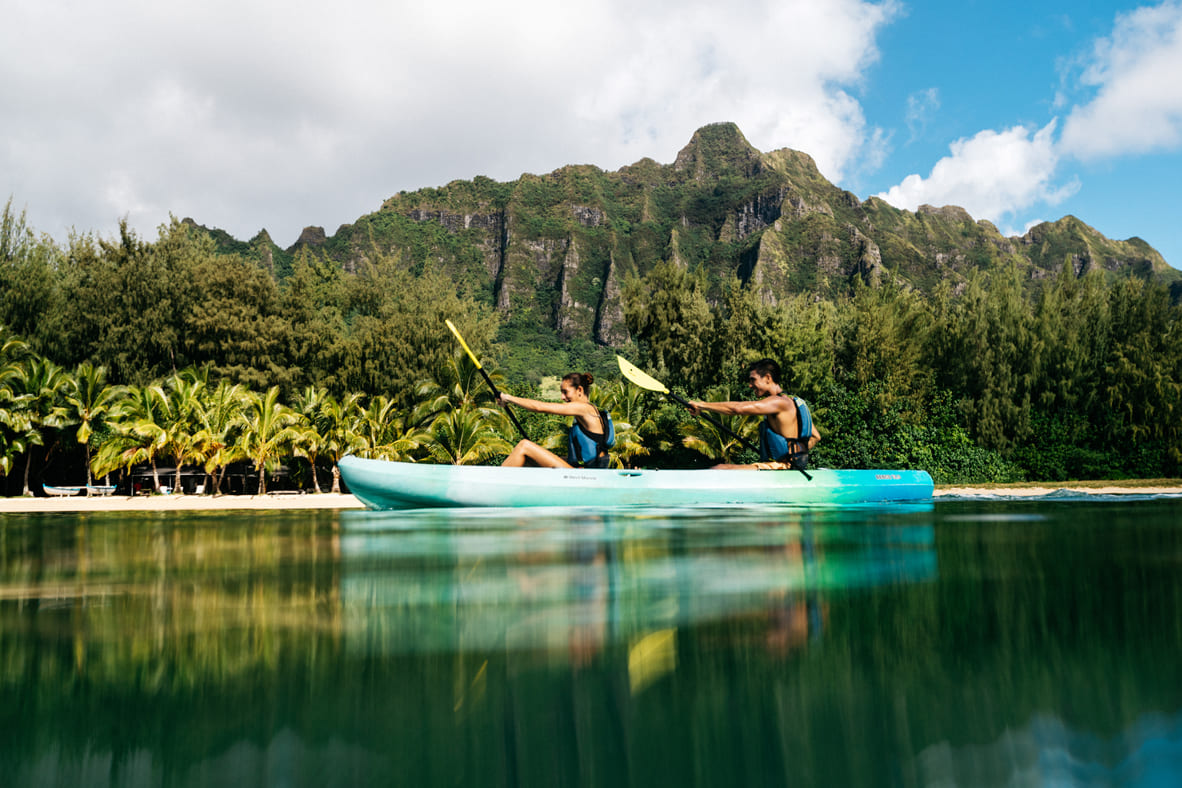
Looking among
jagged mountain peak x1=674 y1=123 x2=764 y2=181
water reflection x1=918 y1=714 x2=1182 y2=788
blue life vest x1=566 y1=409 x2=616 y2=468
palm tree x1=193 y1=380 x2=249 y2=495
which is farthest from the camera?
jagged mountain peak x1=674 y1=123 x2=764 y2=181

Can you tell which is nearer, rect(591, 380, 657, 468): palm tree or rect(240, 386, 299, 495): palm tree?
rect(240, 386, 299, 495): palm tree

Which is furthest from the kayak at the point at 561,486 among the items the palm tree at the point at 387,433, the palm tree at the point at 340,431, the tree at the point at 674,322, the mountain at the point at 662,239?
the mountain at the point at 662,239

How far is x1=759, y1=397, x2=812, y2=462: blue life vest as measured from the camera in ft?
33.3

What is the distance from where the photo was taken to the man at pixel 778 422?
978cm

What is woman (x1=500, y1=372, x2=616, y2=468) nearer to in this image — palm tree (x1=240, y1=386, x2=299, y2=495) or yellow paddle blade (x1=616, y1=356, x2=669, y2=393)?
yellow paddle blade (x1=616, y1=356, x2=669, y2=393)

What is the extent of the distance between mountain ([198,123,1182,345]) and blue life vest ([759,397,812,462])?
7351 cm

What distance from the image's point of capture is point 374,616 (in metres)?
2.66

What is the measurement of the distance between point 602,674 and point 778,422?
8.81 m

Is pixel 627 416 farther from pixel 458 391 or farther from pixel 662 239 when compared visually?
pixel 662 239

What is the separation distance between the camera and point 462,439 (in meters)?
22.5

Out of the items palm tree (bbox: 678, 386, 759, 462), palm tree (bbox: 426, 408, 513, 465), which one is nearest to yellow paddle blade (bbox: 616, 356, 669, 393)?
palm tree (bbox: 678, 386, 759, 462)

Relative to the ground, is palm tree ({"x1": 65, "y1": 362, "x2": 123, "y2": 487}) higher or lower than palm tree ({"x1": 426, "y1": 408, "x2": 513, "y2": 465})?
higher

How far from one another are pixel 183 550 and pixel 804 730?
5182 millimetres

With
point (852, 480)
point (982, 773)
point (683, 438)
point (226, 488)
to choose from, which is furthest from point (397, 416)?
point (982, 773)
